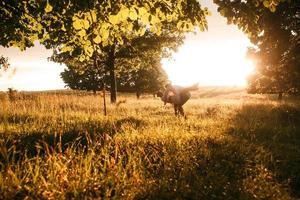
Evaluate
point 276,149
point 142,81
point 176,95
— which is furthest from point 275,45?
point 142,81

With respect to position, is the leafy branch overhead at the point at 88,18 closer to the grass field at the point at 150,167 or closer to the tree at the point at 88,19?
the tree at the point at 88,19

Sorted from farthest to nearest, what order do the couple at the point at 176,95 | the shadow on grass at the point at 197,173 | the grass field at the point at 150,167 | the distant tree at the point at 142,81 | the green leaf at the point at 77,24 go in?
1. the distant tree at the point at 142,81
2. the couple at the point at 176,95
3. the green leaf at the point at 77,24
4. the shadow on grass at the point at 197,173
5. the grass field at the point at 150,167

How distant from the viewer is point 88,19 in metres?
6.30

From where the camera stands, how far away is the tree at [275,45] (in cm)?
645

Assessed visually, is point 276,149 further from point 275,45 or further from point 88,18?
point 275,45

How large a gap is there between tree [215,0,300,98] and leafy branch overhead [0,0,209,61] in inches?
33.9

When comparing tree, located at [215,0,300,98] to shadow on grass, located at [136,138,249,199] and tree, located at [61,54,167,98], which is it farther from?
tree, located at [61,54,167,98]

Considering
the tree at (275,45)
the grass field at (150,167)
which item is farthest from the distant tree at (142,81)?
the grass field at (150,167)

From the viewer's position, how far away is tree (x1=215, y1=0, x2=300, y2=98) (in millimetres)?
6453

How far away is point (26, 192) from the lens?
414 cm

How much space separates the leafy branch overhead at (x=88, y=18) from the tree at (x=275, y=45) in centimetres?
86

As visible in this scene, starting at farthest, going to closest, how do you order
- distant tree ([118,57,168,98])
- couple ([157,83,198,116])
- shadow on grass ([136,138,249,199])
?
1. distant tree ([118,57,168,98])
2. couple ([157,83,198,116])
3. shadow on grass ([136,138,249,199])

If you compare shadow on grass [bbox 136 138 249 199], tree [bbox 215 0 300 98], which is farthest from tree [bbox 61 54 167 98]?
shadow on grass [bbox 136 138 249 199]

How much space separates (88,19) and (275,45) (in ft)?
59.5
